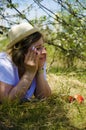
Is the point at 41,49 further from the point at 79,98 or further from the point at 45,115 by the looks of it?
the point at 79,98

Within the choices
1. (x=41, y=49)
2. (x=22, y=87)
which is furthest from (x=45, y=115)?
(x=41, y=49)

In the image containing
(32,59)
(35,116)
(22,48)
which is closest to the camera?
(35,116)

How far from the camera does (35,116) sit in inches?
121

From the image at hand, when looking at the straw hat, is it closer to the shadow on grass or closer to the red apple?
the shadow on grass

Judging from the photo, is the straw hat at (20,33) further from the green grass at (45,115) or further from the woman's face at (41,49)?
the green grass at (45,115)

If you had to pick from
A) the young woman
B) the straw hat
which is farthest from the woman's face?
the straw hat

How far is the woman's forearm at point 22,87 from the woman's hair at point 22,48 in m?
0.14

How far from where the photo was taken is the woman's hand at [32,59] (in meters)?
3.21

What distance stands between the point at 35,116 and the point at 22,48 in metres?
0.64

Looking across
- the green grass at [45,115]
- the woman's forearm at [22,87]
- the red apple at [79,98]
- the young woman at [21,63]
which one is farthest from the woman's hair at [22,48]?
the red apple at [79,98]

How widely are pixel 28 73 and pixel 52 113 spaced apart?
0.41m

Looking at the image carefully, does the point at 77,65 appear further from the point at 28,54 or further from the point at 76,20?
the point at 28,54

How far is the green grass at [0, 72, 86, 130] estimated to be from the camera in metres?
2.88

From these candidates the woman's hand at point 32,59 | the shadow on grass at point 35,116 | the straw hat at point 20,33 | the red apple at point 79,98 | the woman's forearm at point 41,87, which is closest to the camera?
the shadow on grass at point 35,116
